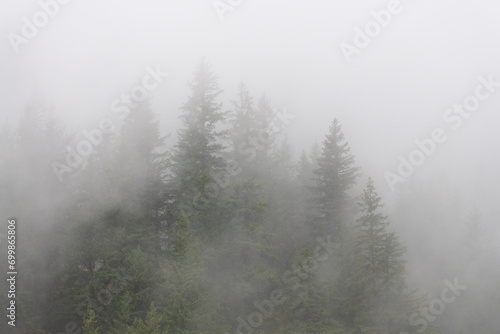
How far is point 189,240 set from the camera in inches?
666

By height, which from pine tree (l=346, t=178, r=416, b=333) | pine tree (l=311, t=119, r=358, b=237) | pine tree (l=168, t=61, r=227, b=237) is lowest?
pine tree (l=346, t=178, r=416, b=333)

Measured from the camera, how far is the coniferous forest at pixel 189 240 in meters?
18.1

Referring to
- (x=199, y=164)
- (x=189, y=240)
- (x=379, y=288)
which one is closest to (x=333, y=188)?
(x=379, y=288)

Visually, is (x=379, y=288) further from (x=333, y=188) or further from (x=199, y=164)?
(x=199, y=164)

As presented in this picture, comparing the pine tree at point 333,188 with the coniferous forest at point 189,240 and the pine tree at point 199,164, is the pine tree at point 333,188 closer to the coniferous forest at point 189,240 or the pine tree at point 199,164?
the coniferous forest at point 189,240

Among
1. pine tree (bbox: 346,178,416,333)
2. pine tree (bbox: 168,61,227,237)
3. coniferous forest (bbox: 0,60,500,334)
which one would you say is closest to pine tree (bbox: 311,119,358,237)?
coniferous forest (bbox: 0,60,500,334)

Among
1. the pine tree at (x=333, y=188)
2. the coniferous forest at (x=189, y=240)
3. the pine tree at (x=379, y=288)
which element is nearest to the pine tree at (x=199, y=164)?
the coniferous forest at (x=189, y=240)

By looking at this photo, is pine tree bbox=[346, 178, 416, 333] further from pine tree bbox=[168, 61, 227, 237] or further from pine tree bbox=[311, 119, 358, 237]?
pine tree bbox=[168, 61, 227, 237]

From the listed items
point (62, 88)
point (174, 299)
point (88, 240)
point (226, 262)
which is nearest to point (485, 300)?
point (226, 262)

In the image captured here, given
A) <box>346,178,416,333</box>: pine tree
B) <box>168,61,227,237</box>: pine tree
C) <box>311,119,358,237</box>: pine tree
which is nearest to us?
<box>168,61,227,237</box>: pine tree

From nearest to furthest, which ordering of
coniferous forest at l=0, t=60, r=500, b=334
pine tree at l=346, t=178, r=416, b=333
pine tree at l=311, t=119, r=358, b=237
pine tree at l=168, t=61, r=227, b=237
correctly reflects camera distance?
coniferous forest at l=0, t=60, r=500, b=334 < pine tree at l=168, t=61, r=227, b=237 < pine tree at l=346, t=178, r=416, b=333 < pine tree at l=311, t=119, r=358, b=237

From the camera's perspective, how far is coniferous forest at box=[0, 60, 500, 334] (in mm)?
18078

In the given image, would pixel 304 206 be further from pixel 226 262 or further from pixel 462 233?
pixel 462 233

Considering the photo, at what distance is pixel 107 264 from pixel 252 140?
13249 mm
